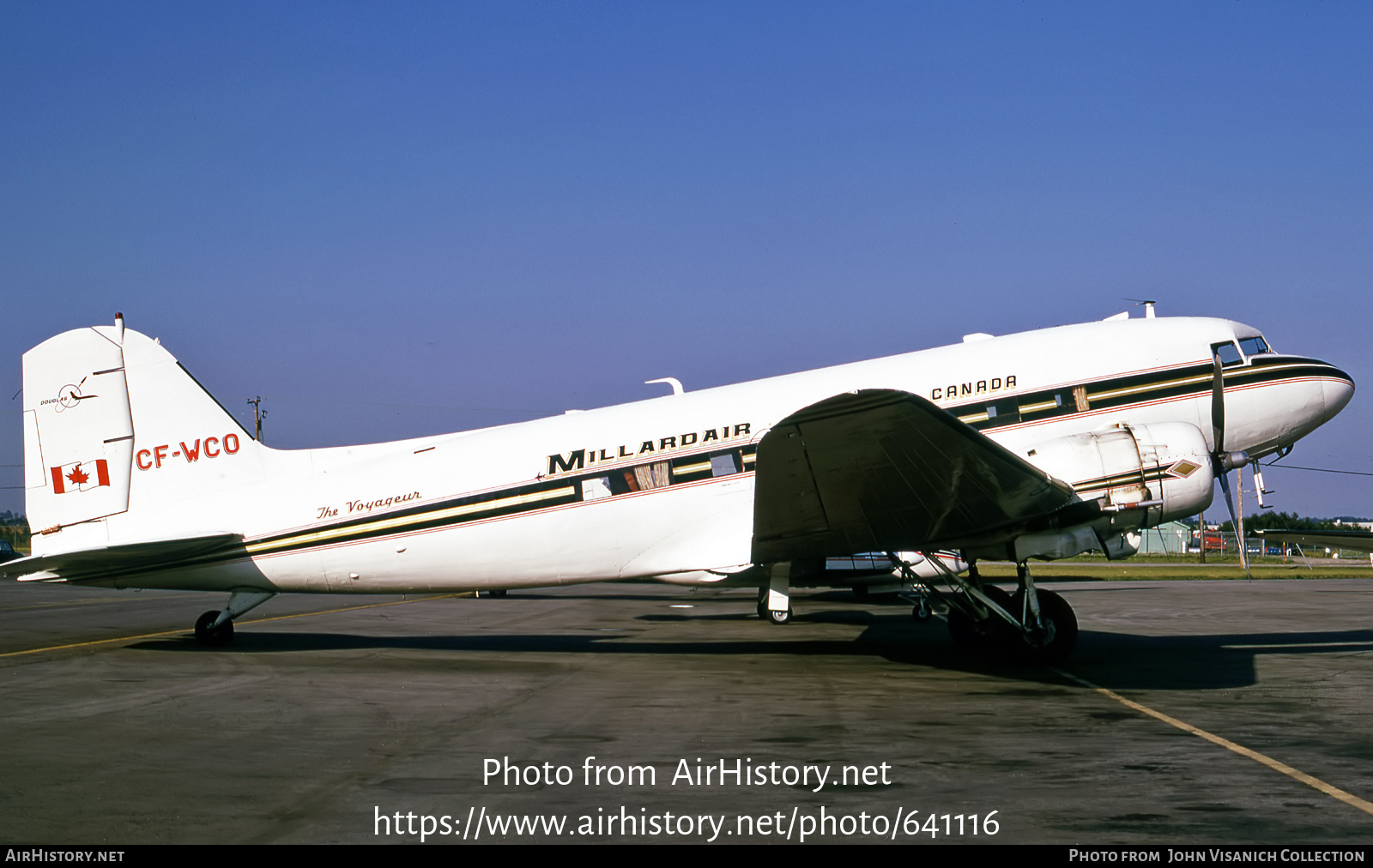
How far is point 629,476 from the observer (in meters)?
12.7

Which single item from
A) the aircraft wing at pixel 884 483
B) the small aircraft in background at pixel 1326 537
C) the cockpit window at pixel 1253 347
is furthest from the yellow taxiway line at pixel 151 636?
the small aircraft in background at pixel 1326 537

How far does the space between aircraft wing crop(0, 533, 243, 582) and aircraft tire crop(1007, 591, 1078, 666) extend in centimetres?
985

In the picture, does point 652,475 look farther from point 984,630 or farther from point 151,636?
point 151,636

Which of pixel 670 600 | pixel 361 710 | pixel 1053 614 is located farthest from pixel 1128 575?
pixel 361 710

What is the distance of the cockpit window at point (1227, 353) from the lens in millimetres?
12438

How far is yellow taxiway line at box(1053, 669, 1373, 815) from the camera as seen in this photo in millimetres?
5598

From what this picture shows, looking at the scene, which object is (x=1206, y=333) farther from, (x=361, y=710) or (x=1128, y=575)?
(x=1128, y=575)

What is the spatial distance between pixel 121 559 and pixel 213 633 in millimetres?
1836

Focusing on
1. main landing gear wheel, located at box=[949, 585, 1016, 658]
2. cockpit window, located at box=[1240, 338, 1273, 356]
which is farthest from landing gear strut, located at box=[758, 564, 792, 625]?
cockpit window, located at box=[1240, 338, 1273, 356]

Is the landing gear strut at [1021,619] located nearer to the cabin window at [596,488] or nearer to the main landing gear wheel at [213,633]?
the cabin window at [596,488]

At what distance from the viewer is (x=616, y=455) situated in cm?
1280

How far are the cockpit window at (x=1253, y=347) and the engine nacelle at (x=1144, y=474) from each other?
189 cm

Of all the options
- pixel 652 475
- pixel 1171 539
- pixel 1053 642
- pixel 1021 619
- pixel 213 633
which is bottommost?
pixel 1171 539

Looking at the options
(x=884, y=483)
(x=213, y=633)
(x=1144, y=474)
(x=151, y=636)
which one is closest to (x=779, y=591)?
(x=884, y=483)
